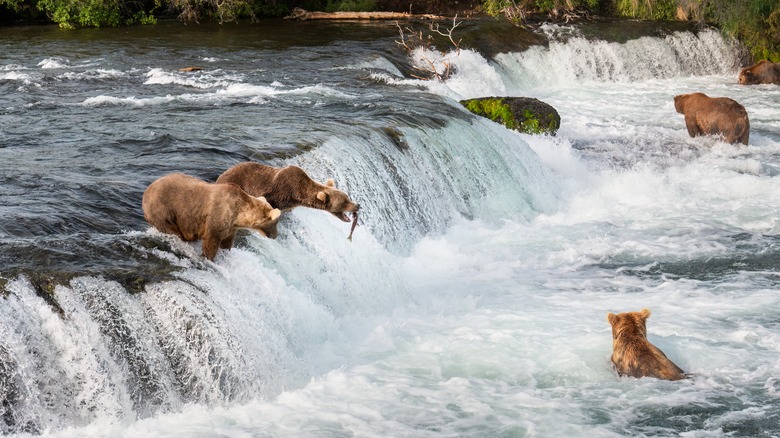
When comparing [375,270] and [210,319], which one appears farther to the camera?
[375,270]

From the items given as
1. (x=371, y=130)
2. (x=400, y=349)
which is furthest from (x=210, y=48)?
(x=400, y=349)

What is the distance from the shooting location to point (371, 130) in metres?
12.4

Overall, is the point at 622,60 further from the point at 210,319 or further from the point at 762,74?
the point at 210,319

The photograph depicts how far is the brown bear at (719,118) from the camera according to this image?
50.9 ft

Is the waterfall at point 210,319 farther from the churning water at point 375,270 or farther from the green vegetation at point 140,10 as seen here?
the green vegetation at point 140,10

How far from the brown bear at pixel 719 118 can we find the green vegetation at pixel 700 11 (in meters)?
8.91

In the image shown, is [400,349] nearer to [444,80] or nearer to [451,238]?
[451,238]

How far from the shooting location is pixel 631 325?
7.69m

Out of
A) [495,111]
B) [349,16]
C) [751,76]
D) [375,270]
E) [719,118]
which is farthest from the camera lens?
[349,16]

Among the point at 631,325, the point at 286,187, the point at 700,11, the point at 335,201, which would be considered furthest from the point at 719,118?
the point at 700,11

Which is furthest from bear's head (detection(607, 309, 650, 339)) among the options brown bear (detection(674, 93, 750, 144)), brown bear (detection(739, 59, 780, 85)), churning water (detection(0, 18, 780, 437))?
brown bear (detection(739, 59, 780, 85))

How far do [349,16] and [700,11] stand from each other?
9088 mm

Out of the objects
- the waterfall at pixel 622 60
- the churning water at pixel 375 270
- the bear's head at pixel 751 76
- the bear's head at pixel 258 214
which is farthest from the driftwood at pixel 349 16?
the bear's head at pixel 258 214

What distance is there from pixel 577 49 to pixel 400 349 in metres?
16.2
